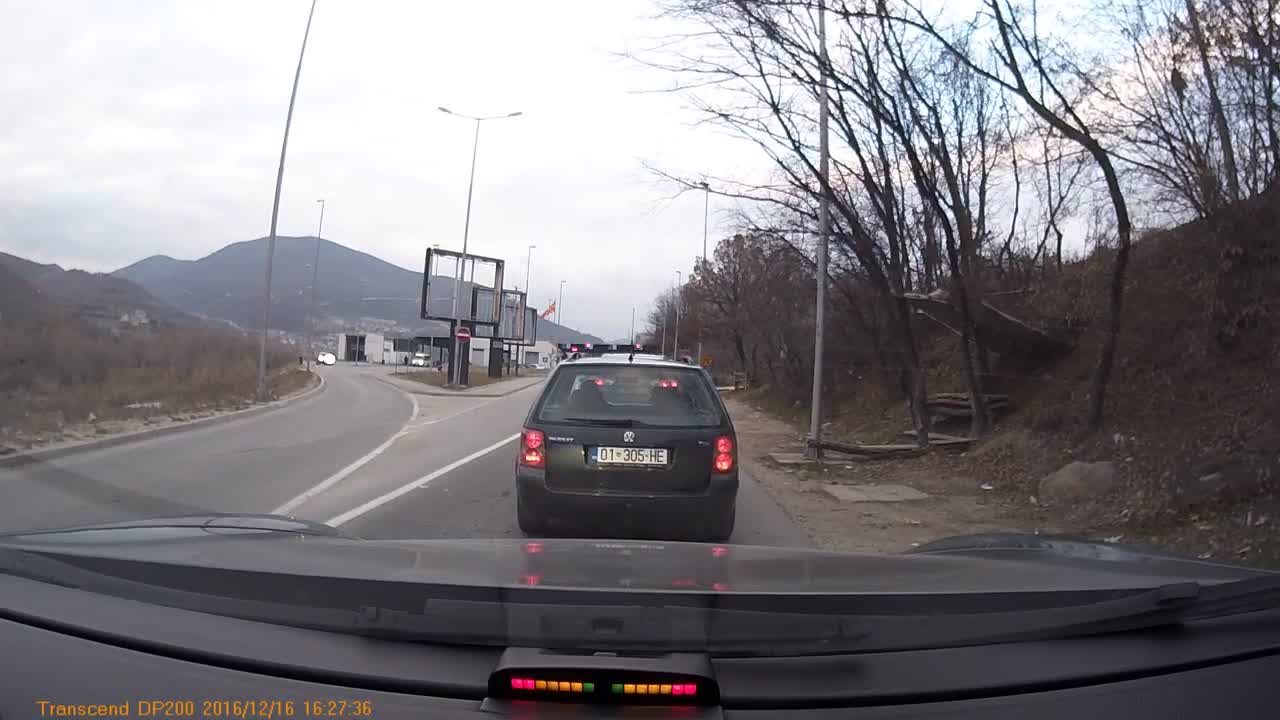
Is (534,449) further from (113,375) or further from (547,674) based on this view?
(113,375)

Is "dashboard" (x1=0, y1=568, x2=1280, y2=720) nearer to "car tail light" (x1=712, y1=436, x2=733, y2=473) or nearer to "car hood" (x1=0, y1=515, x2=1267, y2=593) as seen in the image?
"car hood" (x1=0, y1=515, x2=1267, y2=593)

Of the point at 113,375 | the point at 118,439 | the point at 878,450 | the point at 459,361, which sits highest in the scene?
the point at 459,361

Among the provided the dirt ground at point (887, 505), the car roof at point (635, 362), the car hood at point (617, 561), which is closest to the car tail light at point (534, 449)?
the car roof at point (635, 362)

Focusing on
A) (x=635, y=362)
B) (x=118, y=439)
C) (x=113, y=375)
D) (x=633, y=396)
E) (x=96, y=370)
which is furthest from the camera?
(x=96, y=370)

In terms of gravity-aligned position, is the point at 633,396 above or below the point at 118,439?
above

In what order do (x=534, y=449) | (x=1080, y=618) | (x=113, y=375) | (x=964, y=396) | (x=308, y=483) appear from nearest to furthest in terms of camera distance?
(x=1080, y=618), (x=534, y=449), (x=308, y=483), (x=964, y=396), (x=113, y=375)

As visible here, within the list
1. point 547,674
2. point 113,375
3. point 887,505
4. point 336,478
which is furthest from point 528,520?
point 113,375

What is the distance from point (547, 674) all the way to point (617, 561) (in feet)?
3.37

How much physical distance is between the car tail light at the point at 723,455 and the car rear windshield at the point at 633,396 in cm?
14

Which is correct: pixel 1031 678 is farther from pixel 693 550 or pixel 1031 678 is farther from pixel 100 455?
pixel 100 455

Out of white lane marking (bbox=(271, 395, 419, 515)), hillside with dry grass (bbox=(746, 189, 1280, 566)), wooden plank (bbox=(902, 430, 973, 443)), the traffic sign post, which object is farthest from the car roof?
the traffic sign post

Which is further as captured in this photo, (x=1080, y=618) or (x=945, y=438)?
(x=945, y=438)

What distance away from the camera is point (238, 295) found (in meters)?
132

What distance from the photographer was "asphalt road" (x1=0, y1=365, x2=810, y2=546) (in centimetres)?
693
